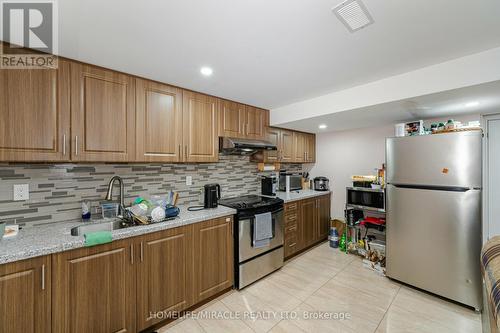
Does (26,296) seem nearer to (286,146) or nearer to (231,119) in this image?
(231,119)

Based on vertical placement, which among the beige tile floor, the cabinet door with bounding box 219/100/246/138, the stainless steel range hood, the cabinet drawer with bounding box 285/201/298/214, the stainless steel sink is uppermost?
the cabinet door with bounding box 219/100/246/138

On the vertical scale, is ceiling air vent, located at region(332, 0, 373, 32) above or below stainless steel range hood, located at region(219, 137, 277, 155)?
above

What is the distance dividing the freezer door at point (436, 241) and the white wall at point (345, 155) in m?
1.17

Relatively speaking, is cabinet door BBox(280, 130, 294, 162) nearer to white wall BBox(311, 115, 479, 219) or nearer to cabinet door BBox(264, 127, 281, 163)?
cabinet door BBox(264, 127, 281, 163)

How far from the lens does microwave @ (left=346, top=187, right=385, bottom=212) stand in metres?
2.97

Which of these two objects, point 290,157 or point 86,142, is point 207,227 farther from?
point 290,157

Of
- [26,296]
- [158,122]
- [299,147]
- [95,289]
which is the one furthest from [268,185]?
[26,296]

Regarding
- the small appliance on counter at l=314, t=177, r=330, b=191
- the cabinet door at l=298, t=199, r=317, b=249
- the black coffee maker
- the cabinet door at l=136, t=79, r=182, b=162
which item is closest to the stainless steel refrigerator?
the cabinet door at l=298, t=199, r=317, b=249

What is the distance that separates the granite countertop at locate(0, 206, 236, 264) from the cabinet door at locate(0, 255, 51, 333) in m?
0.06

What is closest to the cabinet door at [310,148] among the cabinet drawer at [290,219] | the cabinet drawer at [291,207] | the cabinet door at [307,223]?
the cabinet door at [307,223]

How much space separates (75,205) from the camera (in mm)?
1832

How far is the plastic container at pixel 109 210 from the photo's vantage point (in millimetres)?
1883

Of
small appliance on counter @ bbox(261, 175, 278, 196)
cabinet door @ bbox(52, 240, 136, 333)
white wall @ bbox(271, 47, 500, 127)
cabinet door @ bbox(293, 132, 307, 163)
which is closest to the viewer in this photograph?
cabinet door @ bbox(52, 240, 136, 333)

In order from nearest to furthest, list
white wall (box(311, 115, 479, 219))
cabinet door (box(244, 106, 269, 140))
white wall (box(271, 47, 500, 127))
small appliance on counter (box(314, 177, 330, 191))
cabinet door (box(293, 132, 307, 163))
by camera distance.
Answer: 1. white wall (box(271, 47, 500, 127))
2. cabinet door (box(244, 106, 269, 140))
3. white wall (box(311, 115, 479, 219))
4. cabinet door (box(293, 132, 307, 163))
5. small appliance on counter (box(314, 177, 330, 191))
